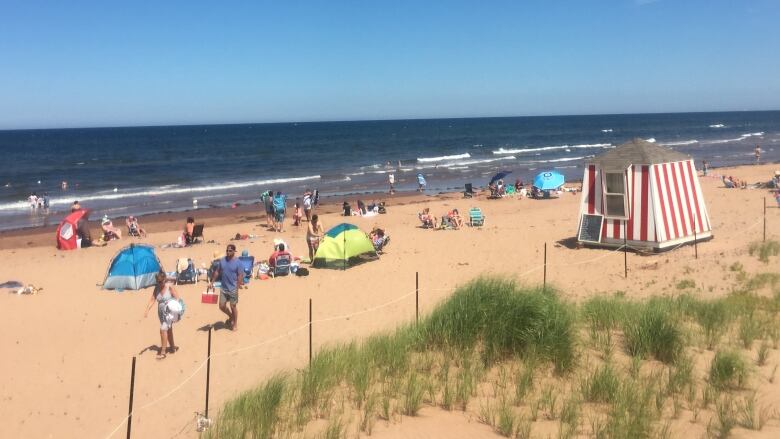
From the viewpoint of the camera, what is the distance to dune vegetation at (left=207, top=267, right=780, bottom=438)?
19.4 feet

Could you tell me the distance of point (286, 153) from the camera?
63188mm

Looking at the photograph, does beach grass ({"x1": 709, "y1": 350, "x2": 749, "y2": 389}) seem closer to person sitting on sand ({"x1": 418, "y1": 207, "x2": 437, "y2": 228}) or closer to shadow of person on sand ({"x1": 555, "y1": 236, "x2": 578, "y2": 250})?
shadow of person on sand ({"x1": 555, "y1": 236, "x2": 578, "y2": 250})

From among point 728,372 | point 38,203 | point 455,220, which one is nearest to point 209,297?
point 728,372

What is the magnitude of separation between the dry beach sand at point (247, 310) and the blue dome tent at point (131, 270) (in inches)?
12.2

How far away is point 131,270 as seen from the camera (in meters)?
13.1

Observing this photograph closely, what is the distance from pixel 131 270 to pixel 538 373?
31.1 ft

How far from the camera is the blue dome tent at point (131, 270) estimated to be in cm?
1308

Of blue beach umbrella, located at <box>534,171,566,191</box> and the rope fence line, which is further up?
blue beach umbrella, located at <box>534,171,566,191</box>

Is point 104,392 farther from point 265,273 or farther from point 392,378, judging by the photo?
point 265,273

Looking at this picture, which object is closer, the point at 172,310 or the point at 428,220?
the point at 172,310

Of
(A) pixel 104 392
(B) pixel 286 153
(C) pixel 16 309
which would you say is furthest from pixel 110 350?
(B) pixel 286 153

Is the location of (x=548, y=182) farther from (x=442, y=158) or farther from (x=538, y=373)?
(x=442, y=158)

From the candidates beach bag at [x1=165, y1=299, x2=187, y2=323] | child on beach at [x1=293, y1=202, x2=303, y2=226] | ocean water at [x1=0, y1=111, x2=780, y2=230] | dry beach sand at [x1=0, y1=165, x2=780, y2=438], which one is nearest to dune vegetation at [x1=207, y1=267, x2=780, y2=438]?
dry beach sand at [x1=0, y1=165, x2=780, y2=438]

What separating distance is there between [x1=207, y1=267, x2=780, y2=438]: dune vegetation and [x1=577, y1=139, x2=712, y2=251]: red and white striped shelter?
17.2 feet
